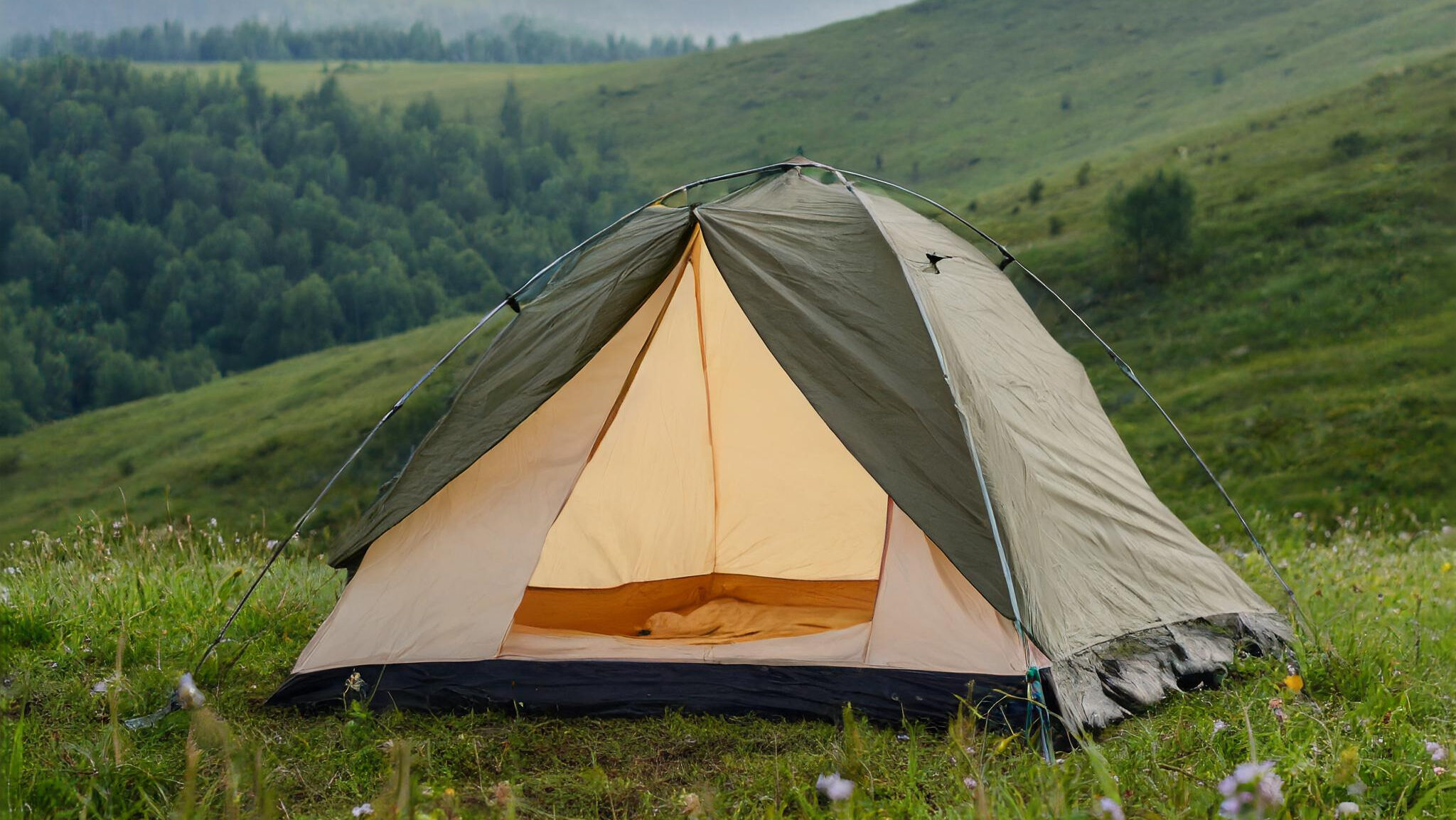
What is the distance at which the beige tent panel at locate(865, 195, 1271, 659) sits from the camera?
426cm

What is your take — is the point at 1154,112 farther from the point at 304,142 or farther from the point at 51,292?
the point at 51,292

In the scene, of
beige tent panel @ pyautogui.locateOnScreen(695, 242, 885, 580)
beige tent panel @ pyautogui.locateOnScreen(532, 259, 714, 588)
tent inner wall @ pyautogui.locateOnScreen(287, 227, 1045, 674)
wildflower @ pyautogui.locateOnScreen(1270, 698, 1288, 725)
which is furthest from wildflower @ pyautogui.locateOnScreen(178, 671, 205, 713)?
beige tent panel @ pyautogui.locateOnScreen(695, 242, 885, 580)

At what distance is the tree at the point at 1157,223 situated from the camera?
3089 cm

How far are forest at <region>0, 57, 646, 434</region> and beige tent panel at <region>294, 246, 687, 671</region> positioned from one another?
69.4 m

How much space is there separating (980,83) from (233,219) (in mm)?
57043

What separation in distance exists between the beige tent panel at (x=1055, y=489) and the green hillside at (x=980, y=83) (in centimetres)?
4587

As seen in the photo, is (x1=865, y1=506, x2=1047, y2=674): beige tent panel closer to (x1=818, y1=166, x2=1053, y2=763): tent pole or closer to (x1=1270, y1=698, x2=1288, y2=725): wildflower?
(x1=818, y1=166, x2=1053, y2=763): tent pole

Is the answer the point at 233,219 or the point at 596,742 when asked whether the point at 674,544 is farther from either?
the point at 233,219

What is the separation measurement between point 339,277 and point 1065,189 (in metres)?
54.6

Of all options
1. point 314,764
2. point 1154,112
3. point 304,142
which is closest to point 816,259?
point 314,764

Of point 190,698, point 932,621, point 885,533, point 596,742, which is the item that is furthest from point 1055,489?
point 190,698

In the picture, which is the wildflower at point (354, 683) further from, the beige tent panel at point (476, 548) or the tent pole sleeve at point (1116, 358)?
the tent pole sleeve at point (1116, 358)

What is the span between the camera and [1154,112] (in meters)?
58.2

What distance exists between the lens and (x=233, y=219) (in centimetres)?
8338
